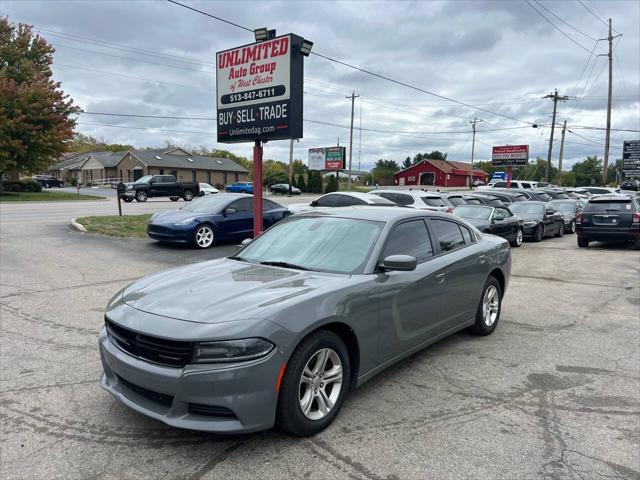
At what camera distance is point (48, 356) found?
184 inches

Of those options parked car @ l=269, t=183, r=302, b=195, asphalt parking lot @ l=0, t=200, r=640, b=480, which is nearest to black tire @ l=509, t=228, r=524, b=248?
asphalt parking lot @ l=0, t=200, r=640, b=480

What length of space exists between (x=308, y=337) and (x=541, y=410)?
2070 mm

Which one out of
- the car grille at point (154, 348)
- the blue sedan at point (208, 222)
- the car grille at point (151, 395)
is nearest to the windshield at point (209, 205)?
the blue sedan at point (208, 222)

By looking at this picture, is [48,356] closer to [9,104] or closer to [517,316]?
[517,316]

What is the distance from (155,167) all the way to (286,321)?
6756cm

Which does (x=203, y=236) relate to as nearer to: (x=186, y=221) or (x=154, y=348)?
(x=186, y=221)

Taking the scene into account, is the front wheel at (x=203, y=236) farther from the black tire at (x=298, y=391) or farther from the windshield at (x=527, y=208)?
the windshield at (x=527, y=208)

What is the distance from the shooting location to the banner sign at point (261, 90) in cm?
1013

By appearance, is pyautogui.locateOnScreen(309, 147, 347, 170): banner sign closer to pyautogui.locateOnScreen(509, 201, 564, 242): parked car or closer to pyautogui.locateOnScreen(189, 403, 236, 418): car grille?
pyautogui.locateOnScreen(509, 201, 564, 242): parked car

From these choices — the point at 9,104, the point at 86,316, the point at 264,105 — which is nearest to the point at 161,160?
the point at 9,104

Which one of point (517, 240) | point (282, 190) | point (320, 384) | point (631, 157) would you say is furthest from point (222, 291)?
point (631, 157)

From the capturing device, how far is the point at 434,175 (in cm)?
8100

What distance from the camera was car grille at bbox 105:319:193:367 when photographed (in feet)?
9.55

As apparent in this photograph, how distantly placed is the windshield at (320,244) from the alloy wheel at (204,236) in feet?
23.7
